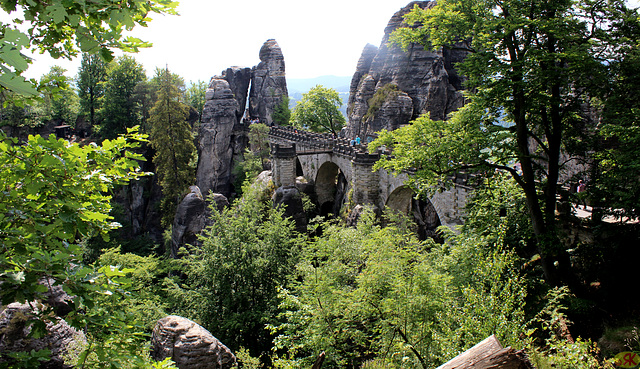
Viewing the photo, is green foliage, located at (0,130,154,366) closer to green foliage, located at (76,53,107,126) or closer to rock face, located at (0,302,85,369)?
rock face, located at (0,302,85,369)

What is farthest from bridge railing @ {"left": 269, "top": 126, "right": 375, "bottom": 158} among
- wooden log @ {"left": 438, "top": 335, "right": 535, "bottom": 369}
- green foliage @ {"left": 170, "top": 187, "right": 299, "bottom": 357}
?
wooden log @ {"left": 438, "top": 335, "right": 535, "bottom": 369}

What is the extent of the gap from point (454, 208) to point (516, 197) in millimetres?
5360

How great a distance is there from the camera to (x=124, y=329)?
381 cm

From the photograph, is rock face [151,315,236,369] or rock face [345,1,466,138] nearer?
rock face [151,315,236,369]

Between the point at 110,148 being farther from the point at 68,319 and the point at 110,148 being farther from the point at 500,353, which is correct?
the point at 500,353

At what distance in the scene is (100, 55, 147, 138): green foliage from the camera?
120 feet

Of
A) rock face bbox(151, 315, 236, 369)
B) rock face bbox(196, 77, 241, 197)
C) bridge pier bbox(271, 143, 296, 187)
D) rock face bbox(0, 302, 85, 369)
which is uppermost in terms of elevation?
rock face bbox(196, 77, 241, 197)

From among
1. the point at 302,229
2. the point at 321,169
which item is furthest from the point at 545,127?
the point at 321,169

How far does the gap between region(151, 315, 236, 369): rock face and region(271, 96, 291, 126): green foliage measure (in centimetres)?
3842

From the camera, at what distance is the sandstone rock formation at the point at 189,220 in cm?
2462

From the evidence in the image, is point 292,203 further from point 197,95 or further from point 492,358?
point 197,95

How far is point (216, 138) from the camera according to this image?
123 ft

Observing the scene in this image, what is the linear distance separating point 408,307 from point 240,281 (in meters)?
7.44

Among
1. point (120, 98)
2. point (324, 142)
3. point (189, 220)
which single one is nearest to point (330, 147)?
point (324, 142)
